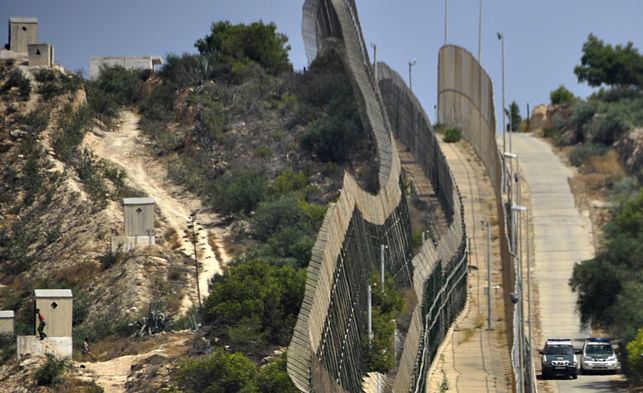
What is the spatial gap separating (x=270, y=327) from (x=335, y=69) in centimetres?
3720

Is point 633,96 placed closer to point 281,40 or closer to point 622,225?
point 281,40

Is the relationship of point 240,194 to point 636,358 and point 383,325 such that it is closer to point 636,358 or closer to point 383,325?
point 636,358

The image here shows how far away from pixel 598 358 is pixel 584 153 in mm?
36302

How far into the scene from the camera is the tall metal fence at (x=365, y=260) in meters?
22.6

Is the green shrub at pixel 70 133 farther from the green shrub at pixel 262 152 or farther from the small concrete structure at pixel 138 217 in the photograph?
the small concrete structure at pixel 138 217

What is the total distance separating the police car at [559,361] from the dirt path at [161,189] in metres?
12.1

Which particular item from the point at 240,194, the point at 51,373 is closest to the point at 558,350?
the point at 51,373

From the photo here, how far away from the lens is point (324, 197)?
61.6m

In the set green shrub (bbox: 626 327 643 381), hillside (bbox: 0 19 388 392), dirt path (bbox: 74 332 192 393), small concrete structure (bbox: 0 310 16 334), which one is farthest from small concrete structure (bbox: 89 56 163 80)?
green shrub (bbox: 626 327 643 381)

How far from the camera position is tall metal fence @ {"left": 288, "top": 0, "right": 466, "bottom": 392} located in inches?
889

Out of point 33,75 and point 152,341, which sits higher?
point 33,75

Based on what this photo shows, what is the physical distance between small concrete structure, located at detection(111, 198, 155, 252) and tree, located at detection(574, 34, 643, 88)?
51729 millimetres

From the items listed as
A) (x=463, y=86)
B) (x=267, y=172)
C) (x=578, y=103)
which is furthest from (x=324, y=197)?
(x=578, y=103)

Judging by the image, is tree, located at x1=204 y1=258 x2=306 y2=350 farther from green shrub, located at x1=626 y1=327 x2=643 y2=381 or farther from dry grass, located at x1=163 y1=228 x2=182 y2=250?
dry grass, located at x1=163 y1=228 x2=182 y2=250
